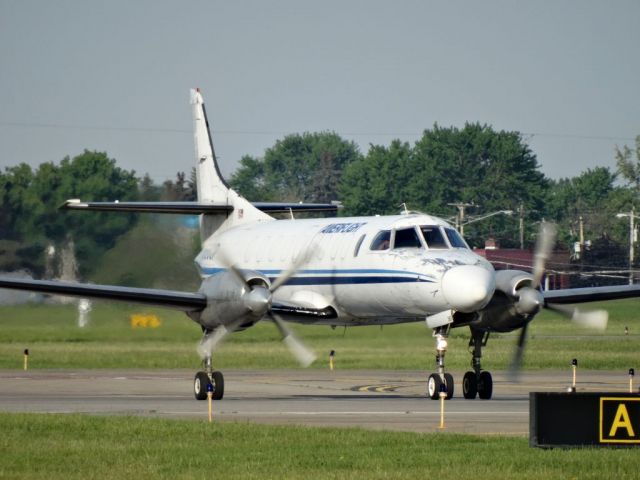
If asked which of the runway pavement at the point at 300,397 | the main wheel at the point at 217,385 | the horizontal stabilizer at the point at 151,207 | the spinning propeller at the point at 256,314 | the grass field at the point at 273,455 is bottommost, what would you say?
the grass field at the point at 273,455

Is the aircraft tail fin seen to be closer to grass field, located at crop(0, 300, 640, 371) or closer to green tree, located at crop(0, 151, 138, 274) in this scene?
grass field, located at crop(0, 300, 640, 371)

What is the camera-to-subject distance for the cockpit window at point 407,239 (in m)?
26.1

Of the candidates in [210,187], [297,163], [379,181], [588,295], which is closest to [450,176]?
[379,181]

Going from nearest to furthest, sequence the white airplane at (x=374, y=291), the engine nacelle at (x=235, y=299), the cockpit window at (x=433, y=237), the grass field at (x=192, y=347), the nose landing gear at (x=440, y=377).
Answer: the nose landing gear at (x=440, y=377), the white airplane at (x=374, y=291), the engine nacelle at (x=235, y=299), the cockpit window at (x=433, y=237), the grass field at (x=192, y=347)

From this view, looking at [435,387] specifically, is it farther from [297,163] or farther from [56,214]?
[297,163]

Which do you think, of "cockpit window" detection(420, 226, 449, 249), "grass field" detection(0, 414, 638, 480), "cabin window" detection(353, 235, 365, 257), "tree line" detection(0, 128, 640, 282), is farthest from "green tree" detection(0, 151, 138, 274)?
"grass field" detection(0, 414, 638, 480)

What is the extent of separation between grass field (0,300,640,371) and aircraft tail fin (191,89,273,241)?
10.5 ft

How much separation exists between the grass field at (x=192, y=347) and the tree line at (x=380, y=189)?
2.41 meters

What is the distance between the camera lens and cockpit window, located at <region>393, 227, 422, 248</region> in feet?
85.6

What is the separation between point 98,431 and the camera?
65.6 ft

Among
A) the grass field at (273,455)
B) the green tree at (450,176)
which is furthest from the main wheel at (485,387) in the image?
the green tree at (450,176)

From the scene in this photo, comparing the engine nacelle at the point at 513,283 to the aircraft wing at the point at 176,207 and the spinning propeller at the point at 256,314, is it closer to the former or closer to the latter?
the spinning propeller at the point at 256,314

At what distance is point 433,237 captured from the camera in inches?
1024

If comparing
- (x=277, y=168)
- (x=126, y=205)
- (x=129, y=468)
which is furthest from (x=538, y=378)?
(x=277, y=168)
